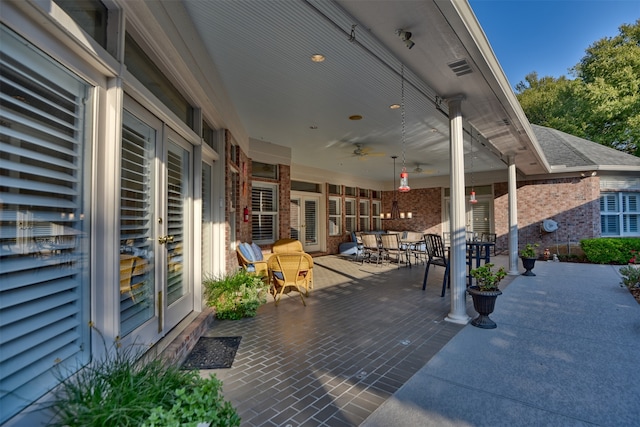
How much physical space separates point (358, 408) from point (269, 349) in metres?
1.21

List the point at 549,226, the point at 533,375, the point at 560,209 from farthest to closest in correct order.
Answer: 1. the point at 560,209
2. the point at 549,226
3. the point at 533,375

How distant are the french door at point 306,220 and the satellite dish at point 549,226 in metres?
7.09

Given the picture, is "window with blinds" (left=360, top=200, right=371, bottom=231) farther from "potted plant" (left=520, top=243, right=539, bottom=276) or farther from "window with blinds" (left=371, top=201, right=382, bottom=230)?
"potted plant" (left=520, top=243, right=539, bottom=276)

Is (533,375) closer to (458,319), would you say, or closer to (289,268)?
(458,319)

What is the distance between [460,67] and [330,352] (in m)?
3.12

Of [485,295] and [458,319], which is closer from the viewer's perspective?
[485,295]

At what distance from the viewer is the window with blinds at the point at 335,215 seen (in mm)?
A: 11726

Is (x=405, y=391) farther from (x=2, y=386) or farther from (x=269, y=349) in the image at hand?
(x=2, y=386)

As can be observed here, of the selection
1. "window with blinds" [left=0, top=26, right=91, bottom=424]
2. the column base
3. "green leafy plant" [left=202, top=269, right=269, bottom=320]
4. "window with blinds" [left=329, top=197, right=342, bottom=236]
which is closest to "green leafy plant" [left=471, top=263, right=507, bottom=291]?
the column base

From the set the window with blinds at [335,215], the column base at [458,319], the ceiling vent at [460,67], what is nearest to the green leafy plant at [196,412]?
the column base at [458,319]

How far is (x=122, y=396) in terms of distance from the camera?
1.33 metres

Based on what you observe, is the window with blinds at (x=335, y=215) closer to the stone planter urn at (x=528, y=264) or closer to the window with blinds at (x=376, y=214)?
the window with blinds at (x=376, y=214)

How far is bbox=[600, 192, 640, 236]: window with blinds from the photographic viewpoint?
30.8 feet

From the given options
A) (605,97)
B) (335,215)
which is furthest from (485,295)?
(605,97)
